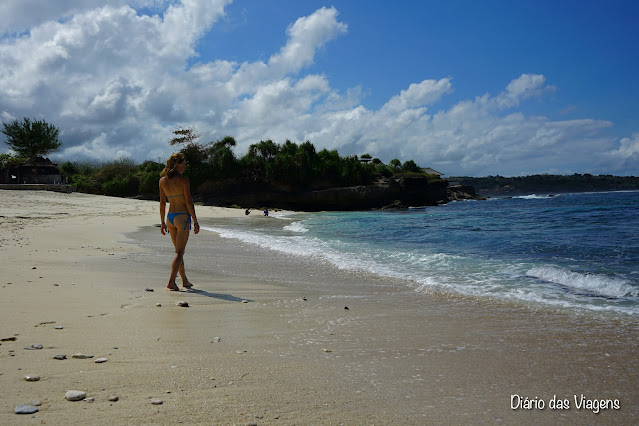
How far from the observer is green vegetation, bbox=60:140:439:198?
4584 cm

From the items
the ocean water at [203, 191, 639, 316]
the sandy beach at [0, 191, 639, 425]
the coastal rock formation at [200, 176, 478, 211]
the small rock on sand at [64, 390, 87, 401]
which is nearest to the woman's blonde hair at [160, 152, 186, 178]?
the sandy beach at [0, 191, 639, 425]

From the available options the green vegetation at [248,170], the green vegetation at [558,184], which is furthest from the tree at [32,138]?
the green vegetation at [558,184]

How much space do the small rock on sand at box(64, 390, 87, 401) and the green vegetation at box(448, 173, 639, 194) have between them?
128 metres

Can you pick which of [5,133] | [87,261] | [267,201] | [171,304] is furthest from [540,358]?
[5,133]

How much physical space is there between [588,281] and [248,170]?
43.7 metres

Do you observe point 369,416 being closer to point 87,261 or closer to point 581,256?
point 87,261

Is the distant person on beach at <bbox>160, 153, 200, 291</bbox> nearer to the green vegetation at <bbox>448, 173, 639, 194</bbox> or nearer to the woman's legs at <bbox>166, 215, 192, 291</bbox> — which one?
the woman's legs at <bbox>166, 215, 192, 291</bbox>

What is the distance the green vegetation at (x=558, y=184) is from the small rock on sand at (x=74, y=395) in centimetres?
12828

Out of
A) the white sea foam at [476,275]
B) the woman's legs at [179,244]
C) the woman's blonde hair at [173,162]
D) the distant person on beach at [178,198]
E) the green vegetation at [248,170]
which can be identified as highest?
the green vegetation at [248,170]

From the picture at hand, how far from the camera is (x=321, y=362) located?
114 inches

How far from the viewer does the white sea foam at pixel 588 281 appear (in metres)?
5.50

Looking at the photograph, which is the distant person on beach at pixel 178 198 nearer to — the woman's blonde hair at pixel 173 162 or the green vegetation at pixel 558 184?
the woman's blonde hair at pixel 173 162

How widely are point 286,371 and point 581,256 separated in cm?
800

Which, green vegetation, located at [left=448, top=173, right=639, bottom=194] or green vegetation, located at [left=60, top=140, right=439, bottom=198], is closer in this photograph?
green vegetation, located at [left=60, top=140, right=439, bottom=198]
